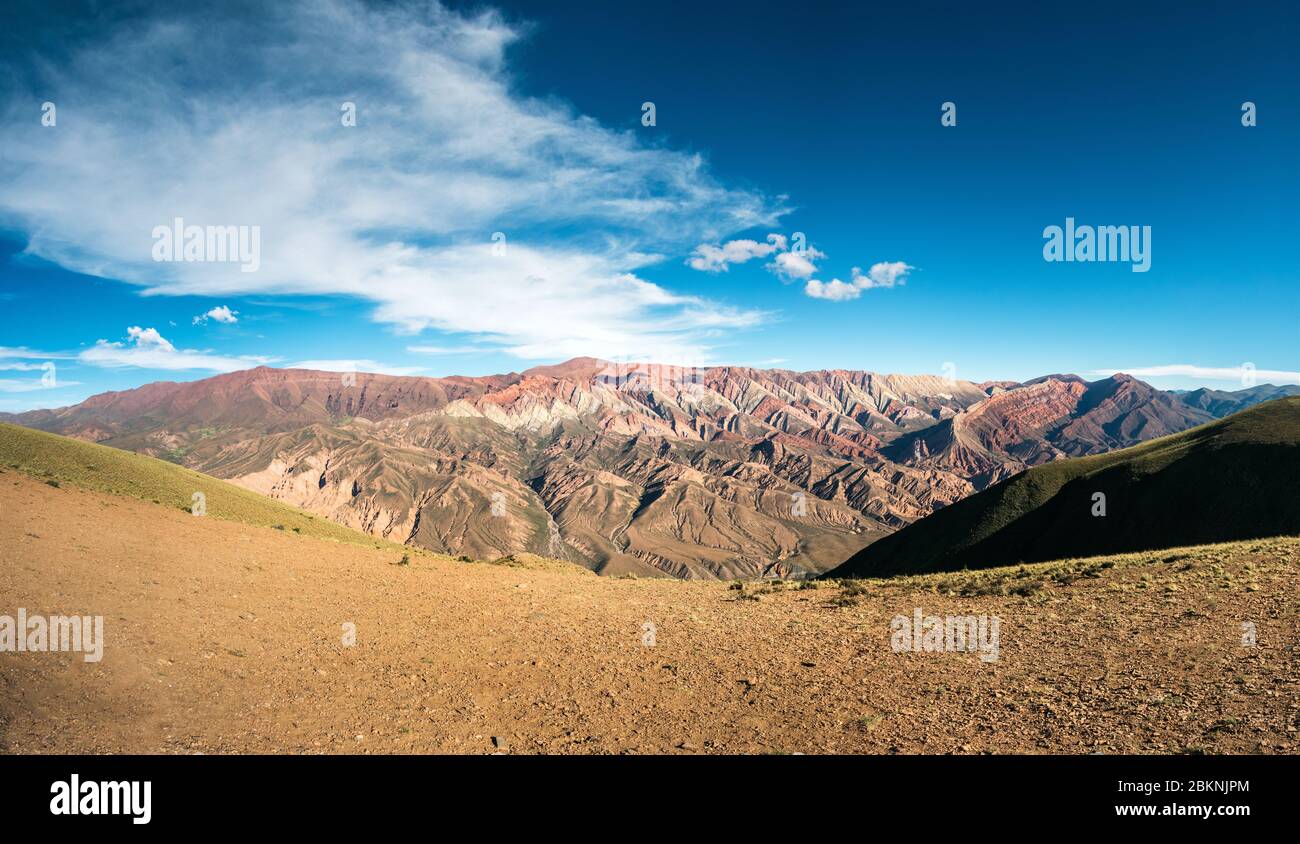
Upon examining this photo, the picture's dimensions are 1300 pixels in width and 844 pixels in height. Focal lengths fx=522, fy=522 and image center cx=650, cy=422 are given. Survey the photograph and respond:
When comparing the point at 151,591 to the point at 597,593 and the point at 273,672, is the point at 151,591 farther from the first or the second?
the point at 597,593

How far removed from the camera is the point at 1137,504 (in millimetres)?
58219

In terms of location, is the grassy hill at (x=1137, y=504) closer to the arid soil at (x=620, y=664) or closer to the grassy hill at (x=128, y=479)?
the arid soil at (x=620, y=664)

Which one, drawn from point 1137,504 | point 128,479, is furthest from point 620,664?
point 1137,504

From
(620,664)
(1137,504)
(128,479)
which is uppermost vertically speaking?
(128,479)

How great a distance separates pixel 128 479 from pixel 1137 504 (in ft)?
318

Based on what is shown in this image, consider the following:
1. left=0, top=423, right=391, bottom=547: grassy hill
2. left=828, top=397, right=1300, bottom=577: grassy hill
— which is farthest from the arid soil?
left=828, top=397, right=1300, bottom=577: grassy hill

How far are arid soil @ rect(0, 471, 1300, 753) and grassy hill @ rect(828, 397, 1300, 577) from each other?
36878mm

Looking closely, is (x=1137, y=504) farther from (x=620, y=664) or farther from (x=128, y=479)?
(x=128, y=479)

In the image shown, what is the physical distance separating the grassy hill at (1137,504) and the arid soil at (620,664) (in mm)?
36878

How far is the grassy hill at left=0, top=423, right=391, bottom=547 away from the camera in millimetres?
35781

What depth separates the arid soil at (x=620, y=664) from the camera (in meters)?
10.6

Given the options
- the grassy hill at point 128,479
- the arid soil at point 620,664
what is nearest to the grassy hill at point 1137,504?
the arid soil at point 620,664
